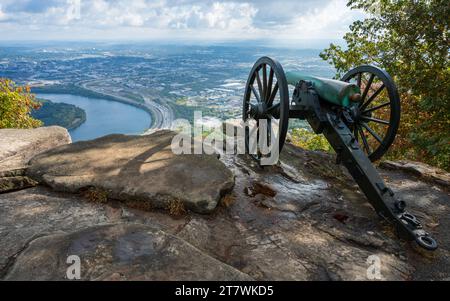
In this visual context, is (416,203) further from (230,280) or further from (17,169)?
(17,169)

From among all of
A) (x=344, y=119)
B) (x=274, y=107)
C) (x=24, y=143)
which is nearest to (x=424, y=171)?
(x=344, y=119)

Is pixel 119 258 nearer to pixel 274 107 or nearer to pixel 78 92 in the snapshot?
pixel 274 107

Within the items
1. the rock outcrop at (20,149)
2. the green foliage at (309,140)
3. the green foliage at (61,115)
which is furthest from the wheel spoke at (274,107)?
the green foliage at (61,115)

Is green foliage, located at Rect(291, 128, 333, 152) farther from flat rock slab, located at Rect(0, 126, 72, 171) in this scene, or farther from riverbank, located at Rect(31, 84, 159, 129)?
riverbank, located at Rect(31, 84, 159, 129)

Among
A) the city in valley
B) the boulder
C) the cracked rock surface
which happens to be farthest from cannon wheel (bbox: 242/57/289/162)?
the city in valley

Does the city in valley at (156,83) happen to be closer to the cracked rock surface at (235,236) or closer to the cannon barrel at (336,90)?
the cannon barrel at (336,90)

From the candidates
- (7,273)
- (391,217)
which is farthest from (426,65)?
(7,273)
